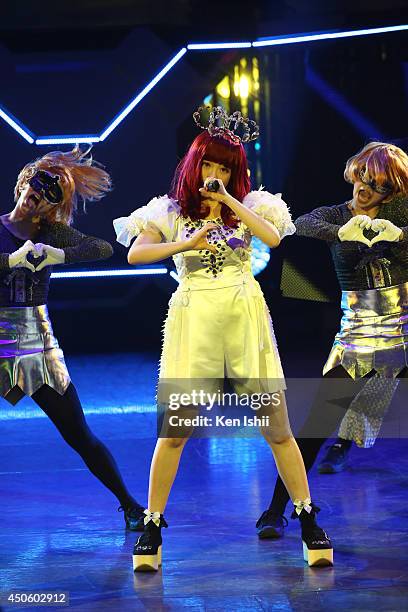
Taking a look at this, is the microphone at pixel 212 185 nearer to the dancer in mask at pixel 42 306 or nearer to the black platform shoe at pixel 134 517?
the dancer in mask at pixel 42 306

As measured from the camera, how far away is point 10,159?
7.99m

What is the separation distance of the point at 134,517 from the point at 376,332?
1323 mm

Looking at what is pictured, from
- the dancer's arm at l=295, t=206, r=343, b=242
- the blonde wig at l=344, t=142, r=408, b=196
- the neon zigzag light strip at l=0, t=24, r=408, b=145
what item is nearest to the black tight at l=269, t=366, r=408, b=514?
the dancer's arm at l=295, t=206, r=343, b=242

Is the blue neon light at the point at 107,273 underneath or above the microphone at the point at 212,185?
underneath

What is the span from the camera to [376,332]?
4.71m

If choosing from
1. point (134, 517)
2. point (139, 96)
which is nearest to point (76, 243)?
point (134, 517)

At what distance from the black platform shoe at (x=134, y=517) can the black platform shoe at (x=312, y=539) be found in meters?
0.68

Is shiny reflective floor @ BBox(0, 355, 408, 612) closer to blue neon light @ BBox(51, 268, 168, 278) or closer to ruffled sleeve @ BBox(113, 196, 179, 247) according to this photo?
ruffled sleeve @ BBox(113, 196, 179, 247)

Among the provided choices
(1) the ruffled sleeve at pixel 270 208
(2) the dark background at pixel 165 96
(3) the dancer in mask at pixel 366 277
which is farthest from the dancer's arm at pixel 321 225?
(2) the dark background at pixel 165 96

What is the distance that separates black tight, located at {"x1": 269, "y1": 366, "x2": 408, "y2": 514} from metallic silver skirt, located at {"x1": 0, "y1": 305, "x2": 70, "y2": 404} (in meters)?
1.00

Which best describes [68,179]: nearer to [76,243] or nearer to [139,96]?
[76,243]

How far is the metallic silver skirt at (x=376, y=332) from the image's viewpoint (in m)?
4.65

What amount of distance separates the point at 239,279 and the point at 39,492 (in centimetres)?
165

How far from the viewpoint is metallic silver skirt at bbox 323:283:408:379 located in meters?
4.65
